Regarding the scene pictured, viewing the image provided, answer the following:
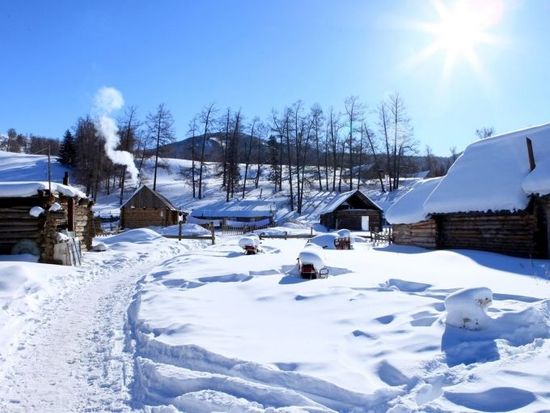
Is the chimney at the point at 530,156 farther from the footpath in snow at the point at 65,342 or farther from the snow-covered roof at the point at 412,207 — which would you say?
the footpath in snow at the point at 65,342

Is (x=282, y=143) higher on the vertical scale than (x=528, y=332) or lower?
higher

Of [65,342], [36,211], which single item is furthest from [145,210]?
[65,342]

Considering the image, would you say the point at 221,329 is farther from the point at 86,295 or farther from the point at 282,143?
the point at 282,143

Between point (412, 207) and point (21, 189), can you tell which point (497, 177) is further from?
point (21, 189)

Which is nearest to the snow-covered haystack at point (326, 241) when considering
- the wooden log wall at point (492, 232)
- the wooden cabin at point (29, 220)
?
the wooden log wall at point (492, 232)

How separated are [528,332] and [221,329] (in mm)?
4453

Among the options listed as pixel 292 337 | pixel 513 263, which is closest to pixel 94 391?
pixel 292 337

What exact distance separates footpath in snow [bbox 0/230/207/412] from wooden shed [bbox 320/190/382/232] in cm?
2822

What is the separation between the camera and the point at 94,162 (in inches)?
2323

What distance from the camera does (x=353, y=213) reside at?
137ft

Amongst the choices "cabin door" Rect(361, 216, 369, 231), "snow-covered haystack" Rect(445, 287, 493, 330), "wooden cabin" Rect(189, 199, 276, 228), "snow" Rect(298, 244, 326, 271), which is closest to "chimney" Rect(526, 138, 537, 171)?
"snow" Rect(298, 244, 326, 271)

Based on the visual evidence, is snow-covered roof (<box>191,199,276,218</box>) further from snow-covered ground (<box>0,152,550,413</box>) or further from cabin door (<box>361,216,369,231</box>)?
snow-covered ground (<box>0,152,550,413</box>)

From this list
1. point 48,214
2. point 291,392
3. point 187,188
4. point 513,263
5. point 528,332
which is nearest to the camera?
point 291,392

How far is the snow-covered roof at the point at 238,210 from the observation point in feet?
158
